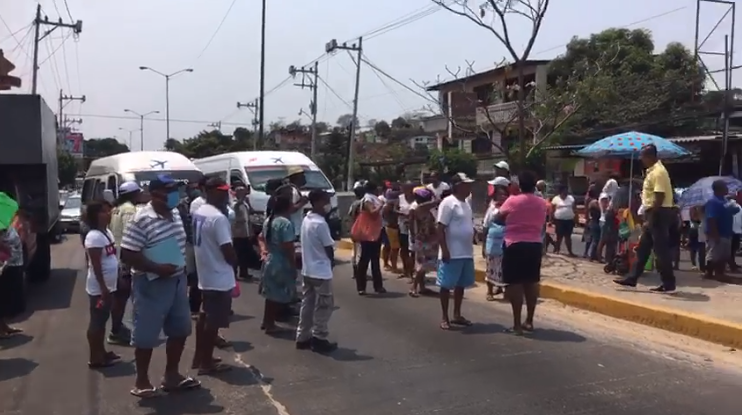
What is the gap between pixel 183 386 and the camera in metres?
6.54

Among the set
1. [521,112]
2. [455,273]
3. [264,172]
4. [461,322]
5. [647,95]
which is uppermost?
[647,95]

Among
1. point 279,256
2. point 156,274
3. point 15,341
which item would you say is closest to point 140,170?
point 15,341

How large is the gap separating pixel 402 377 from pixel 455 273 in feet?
7.30

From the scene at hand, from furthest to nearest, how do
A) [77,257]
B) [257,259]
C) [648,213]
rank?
[77,257] < [257,259] < [648,213]

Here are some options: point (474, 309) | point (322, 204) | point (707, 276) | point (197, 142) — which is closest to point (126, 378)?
point (322, 204)

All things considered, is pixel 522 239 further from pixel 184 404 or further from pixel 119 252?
pixel 119 252

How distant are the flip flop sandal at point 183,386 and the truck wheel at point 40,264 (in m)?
8.15

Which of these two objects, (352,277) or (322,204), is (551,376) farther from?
(352,277)

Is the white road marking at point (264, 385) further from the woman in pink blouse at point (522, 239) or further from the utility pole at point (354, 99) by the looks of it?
the utility pole at point (354, 99)

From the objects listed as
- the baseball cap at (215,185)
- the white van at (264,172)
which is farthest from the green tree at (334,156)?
the baseball cap at (215,185)

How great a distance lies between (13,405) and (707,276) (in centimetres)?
1016

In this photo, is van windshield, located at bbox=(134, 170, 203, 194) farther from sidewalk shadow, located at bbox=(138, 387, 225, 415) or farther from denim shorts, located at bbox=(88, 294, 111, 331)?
sidewalk shadow, located at bbox=(138, 387, 225, 415)

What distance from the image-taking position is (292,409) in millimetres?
6086

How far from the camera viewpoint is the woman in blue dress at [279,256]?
8.16 metres
